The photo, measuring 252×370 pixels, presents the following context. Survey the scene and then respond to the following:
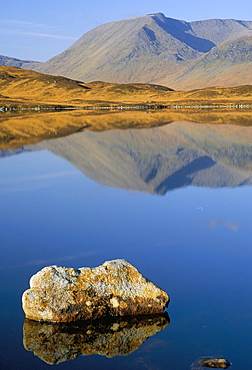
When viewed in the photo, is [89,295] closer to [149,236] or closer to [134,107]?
[149,236]

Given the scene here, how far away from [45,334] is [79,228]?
6.33 m

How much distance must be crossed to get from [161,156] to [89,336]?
23001 millimetres

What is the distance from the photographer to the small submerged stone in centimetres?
746

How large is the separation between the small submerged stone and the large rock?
1671 millimetres

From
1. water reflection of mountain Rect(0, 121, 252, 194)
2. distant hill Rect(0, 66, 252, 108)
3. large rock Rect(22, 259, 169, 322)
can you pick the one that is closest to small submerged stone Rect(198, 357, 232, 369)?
large rock Rect(22, 259, 169, 322)

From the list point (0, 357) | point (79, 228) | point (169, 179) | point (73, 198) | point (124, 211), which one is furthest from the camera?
point (169, 179)

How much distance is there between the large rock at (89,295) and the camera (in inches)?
348

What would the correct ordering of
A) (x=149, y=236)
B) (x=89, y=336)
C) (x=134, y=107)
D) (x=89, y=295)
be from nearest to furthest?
(x=89, y=336), (x=89, y=295), (x=149, y=236), (x=134, y=107)

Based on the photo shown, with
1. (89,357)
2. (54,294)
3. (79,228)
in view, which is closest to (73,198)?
(79,228)

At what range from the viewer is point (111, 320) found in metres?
8.95

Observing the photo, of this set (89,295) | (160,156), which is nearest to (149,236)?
(89,295)

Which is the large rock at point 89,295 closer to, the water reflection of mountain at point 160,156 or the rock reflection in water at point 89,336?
the rock reflection in water at point 89,336

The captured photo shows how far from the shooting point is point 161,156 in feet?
102

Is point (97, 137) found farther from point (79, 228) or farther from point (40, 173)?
point (79, 228)
